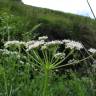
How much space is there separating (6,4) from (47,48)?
1807 centimetres

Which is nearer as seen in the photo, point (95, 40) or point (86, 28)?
point (95, 40)

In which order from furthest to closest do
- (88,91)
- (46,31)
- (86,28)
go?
1. (86,28)
2. (46,31)
3. (88,91)

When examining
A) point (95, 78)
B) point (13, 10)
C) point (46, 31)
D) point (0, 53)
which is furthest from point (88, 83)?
point (13, 10)

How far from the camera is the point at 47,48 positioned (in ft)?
11.6

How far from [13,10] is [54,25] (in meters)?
3.01

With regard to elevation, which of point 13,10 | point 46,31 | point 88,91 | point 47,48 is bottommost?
point 88,91

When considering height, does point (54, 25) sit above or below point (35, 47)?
above

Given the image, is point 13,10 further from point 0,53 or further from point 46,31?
point 0,53

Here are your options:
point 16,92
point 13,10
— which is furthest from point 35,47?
point 13,10

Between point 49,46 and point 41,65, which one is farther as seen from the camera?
point 49,46

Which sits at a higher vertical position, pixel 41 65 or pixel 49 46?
pixel 49 46

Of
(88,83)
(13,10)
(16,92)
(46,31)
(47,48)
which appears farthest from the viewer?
(13,10)

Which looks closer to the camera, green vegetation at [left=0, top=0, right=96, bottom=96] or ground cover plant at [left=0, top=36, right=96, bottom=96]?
ground cover plant at [left=0, top=36, right=96, bottom=96]

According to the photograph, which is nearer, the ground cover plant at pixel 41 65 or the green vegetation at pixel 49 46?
A: the ground cover plant at pixel 41 65
